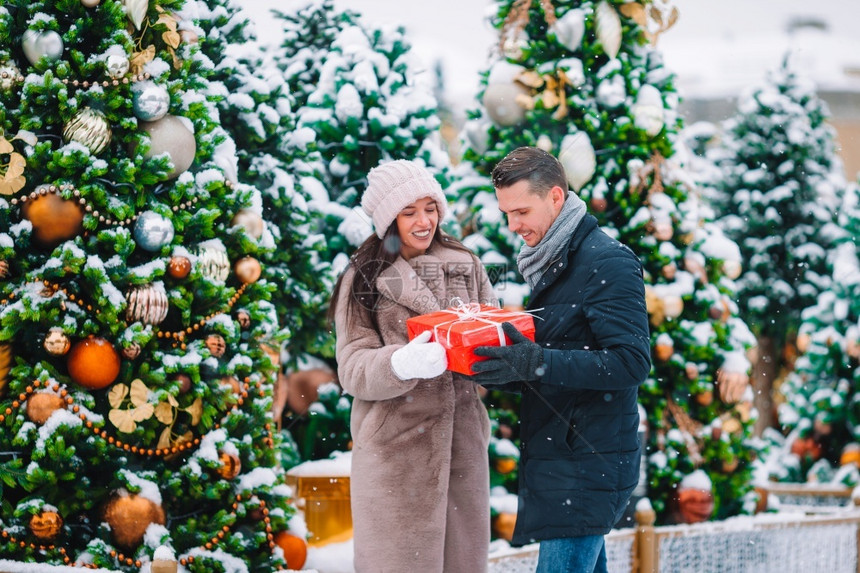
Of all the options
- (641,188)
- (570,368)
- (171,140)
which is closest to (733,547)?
(641,188)

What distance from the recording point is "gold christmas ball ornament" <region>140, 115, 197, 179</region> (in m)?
3.60

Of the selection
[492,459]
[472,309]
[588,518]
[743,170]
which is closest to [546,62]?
[492,459]

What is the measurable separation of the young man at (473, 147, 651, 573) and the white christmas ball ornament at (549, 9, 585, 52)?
9.26 feet

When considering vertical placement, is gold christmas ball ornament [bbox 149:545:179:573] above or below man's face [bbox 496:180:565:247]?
below

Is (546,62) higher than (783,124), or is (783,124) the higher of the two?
(783,124)

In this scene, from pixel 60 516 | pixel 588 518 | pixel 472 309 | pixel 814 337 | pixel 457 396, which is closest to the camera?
pixel 588 518

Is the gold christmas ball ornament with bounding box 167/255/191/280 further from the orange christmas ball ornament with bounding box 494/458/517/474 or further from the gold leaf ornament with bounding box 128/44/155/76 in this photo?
the orange christmas ball ornament with bounding box 494/458/517/474

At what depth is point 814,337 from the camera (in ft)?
26.9

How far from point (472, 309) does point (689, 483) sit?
125 inches

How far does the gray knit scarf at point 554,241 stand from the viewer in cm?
266

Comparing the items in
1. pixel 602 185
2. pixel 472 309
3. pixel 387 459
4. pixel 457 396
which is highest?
pixel 602 185

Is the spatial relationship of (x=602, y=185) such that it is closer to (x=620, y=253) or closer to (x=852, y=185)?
(x=620, y=253)

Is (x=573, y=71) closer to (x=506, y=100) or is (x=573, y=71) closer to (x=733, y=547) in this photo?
(x=506, y=100)

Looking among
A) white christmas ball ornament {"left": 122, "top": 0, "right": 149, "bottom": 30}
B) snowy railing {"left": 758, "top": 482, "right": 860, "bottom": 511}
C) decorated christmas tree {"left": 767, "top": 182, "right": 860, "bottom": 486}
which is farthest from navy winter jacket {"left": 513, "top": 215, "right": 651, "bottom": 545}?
decorated christmas tree {"left": 767, "top": 182, "right": 860, "bottom": 486}
